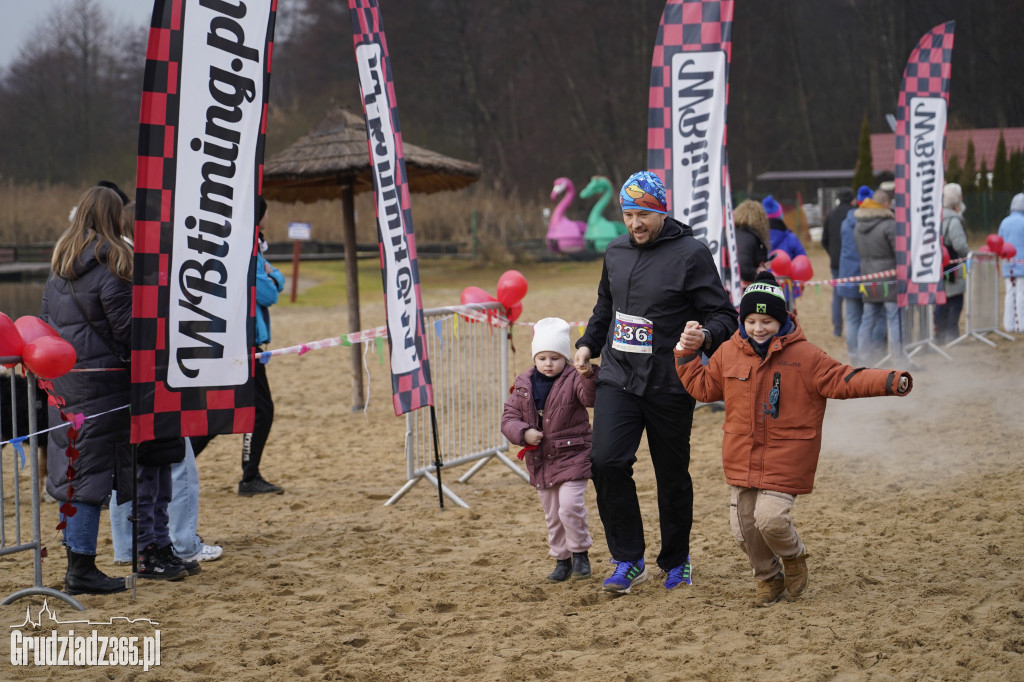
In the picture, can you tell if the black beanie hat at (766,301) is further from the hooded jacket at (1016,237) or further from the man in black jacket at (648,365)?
the hooded jacket at (1016,237)

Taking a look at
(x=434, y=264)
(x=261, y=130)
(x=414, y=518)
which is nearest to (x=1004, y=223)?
(x=414, y=518)

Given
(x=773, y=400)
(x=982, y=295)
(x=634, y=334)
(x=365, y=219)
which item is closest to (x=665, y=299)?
(x=634, y=334)

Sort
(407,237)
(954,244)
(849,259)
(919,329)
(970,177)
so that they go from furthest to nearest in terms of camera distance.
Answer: (970,177) → (919,329) → (954,244) → (849,259) → (407,237)

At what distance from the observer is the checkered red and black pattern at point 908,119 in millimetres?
10102

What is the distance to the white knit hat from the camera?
519 centimetres

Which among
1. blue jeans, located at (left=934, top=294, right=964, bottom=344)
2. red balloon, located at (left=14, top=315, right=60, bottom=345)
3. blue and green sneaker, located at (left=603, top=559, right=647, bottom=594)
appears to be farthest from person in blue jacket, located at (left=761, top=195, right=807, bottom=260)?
red balloon, located at (left=14, top=315, right=60, bottom=345)

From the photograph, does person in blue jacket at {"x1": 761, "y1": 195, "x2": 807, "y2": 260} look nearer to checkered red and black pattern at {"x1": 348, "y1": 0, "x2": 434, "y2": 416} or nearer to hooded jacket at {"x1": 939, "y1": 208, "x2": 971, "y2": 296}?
hooded jacket at {"x1": 939, "y1": 208, "x2": 971, "y2": 296}

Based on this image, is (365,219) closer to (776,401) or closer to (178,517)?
(178,517)

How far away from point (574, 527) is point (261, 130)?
2546mm

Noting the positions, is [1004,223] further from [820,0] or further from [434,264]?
[820,0]

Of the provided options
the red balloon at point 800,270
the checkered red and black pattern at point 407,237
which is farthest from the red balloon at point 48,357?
the red balloon at point 800,270

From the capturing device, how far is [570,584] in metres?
5.07

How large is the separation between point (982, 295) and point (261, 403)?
9.93m

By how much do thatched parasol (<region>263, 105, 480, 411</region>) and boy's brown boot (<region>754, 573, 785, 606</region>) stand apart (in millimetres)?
6818
